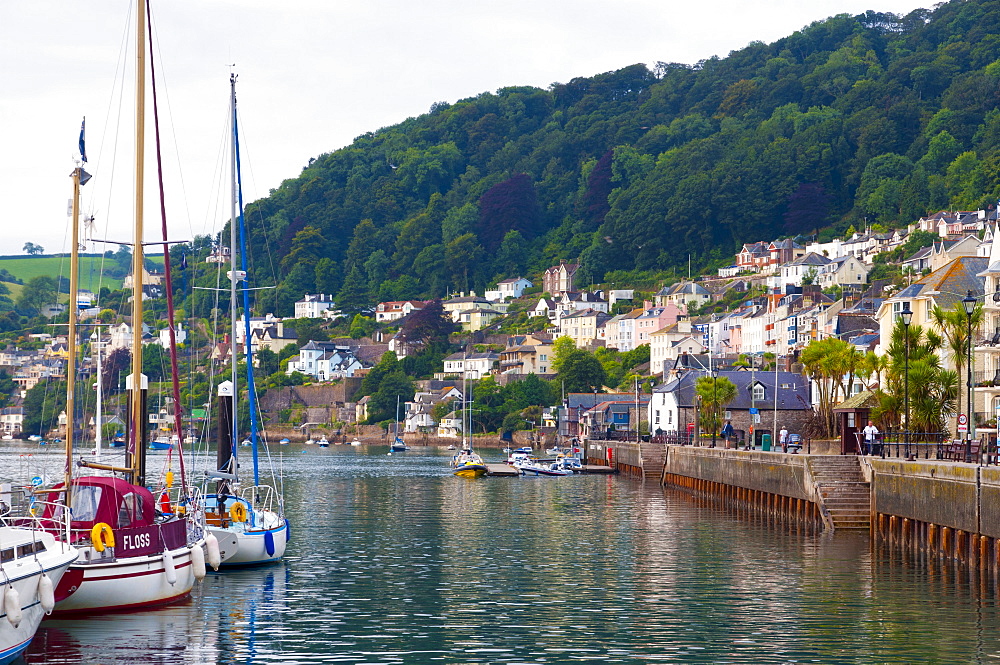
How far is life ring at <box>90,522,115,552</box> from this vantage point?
Result: 3017 cm

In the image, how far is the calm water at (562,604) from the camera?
2856cm

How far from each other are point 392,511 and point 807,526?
23.7 metres

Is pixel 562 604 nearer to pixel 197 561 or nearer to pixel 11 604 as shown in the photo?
pixel 197 561

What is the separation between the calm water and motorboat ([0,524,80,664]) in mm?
1840

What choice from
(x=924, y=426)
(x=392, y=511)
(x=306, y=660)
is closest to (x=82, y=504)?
(x=306, y=660)

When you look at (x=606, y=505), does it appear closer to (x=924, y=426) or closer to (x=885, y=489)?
(x=924, y=426)

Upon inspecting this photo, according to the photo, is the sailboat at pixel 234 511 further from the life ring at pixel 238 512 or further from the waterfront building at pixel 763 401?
the waterfront building at pixel 763 401

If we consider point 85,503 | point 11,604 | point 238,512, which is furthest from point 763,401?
point 11,604

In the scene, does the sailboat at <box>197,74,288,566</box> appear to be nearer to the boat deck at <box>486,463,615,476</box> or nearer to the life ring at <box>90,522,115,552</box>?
the life ring at <box>90,522,115,552</box>

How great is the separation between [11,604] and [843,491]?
119 feet

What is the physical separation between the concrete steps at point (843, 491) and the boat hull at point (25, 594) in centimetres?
3334

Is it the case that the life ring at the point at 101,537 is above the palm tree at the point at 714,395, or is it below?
below

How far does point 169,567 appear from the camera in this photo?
3225 cm

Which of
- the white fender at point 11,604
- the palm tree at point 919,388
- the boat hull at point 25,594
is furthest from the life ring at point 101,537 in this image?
the palm tree at point 919,388
